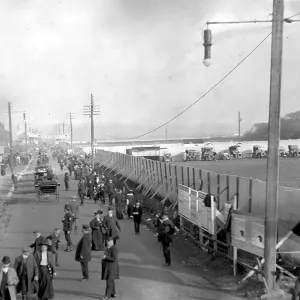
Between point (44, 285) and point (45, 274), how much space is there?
23cm

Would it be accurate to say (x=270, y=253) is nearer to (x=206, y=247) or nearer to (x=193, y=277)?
(x=193, y=277)

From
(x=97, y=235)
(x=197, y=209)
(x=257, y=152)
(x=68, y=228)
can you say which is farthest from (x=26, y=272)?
(x=257, y=152)

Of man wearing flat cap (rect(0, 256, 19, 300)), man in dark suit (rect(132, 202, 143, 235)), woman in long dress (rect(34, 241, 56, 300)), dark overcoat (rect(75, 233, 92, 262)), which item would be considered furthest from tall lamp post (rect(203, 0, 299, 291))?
man in dark suit (rect(132, 202, 143, 235))

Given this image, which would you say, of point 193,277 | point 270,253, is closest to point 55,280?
point 193,277

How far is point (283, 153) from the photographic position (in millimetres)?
81188

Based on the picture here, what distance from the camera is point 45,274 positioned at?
32.1 feet

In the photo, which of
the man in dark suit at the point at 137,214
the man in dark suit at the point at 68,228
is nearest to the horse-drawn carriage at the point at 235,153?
the man in dark suit at the point at 137,214

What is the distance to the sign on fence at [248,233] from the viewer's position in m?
10.5

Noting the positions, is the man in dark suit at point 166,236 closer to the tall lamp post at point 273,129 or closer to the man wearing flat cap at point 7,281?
the tall lamp post at point 273,129

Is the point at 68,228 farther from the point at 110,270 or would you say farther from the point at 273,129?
the point at 273,129

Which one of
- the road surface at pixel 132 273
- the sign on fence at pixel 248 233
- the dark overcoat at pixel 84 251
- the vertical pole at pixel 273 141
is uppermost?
the vertical pole at pixel 273 141

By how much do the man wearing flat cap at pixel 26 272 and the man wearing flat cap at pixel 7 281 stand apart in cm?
41

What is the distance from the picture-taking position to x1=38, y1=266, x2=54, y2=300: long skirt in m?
9.72

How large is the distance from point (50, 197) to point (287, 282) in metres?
22.2
